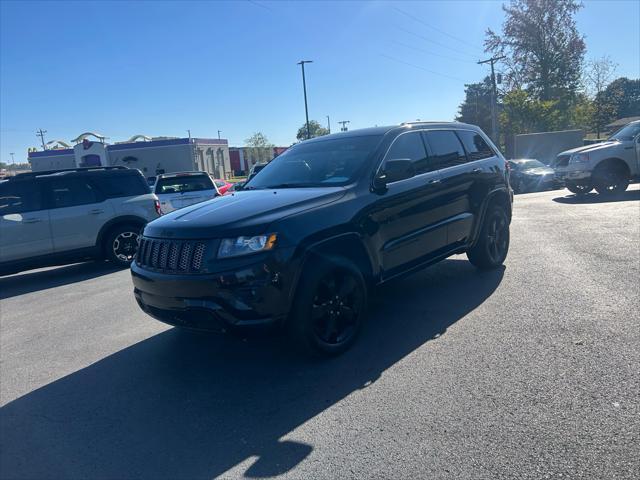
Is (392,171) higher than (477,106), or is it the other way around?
(477,106)

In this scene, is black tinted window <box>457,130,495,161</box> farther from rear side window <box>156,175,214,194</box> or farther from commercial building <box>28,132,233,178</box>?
commercial building <box>28,132,233,178</box>

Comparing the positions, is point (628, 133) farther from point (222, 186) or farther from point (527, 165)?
point (222, 186)

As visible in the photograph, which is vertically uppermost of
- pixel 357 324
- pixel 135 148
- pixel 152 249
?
pixel 135 148

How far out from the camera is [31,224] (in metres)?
8.33

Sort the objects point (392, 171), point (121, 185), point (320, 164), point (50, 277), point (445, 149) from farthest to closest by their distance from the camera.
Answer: point (121, 185)
point (50, 277)
point (445, 149)
point (320, 164)
point (392, 171)

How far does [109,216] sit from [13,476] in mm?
6638

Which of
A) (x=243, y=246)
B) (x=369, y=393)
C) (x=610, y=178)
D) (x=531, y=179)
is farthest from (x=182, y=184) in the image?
(x=531, y=179)

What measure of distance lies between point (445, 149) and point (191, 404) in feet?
12.9

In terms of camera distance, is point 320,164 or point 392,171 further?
point 320,164

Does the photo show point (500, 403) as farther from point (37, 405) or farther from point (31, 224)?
point (31, 224)

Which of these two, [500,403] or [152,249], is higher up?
[152,249]

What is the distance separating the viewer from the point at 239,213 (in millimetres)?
3883

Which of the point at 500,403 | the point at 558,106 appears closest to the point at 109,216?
the point at 500,403

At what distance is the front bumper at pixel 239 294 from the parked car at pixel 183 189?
929cm
